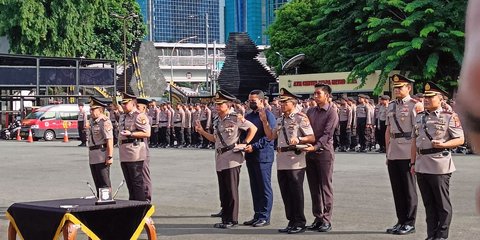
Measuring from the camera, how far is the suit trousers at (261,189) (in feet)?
34.8

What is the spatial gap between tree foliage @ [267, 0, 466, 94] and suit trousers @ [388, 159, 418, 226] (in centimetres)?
2024

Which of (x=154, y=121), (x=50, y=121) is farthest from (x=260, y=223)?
(x=50, y=121)

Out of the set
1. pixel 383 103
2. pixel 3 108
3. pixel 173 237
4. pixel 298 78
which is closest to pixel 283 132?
pixel 173 237

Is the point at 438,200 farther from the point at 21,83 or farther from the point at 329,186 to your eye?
the point at 21,83

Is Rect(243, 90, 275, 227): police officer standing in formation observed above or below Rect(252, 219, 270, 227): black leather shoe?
above

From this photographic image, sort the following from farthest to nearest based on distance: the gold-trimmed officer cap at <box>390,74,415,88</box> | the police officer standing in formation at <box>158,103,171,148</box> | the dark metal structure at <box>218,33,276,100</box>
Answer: the dark metal structure at <box>218,33,276,100</box> → the police officer standing in formation at <box>158,103,171,148</box> → the gold-trimmed officer cap at <box>390,74,415,88</box>

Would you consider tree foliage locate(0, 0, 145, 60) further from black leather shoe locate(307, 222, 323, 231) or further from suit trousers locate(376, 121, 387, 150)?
black leather shoe locate(307, 222, 323, 231)

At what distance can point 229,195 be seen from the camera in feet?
34.4

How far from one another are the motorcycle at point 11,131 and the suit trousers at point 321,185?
31.8 meters

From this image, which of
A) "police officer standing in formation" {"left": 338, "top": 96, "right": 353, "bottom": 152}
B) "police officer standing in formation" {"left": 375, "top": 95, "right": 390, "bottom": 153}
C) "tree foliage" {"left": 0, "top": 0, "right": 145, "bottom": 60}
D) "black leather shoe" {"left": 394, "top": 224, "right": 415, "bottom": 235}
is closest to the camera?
"black leather shoe" {"left": 394, "top": 224, "right": 415, "bottom": 235}

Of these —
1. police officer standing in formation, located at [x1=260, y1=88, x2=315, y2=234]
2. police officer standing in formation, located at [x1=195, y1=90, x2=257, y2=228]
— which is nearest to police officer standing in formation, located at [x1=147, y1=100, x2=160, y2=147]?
police officer standing in formation, located at [x1=195, y1=90, x2=257, y2=228]

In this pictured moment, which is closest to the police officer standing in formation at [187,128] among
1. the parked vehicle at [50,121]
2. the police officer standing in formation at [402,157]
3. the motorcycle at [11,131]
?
the parked vehicle at [50,121]

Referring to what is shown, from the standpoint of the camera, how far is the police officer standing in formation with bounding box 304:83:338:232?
10039mm

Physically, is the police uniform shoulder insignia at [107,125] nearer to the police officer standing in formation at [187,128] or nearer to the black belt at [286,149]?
the black belt at [286,149]
